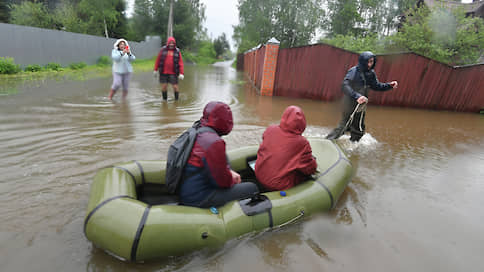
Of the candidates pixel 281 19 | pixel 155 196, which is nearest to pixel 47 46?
pixel 155 196

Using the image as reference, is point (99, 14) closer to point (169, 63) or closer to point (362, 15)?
point (169, 63)

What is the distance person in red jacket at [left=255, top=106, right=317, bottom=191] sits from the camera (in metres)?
2.63

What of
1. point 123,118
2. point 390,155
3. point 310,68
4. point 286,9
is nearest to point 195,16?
point 286,9

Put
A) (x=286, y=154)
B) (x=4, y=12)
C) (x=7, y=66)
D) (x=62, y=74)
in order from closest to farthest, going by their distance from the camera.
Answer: (x=286, y=154)
(x=7, y=66)
(x=62, y=74)
(x=4, y=12)

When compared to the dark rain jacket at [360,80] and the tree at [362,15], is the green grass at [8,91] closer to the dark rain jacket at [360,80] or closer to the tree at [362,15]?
the dark rain jacket at [360,80]

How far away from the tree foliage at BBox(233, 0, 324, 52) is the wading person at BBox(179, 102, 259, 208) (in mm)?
24841

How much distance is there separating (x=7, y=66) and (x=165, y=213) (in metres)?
12.7

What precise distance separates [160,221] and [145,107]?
5.43 meters

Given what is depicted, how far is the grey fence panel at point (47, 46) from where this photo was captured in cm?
1120

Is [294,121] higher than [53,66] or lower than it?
higher

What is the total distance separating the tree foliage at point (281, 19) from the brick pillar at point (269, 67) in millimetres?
17068

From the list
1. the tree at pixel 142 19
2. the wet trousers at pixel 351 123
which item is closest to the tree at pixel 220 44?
the tree at pixel 142 19

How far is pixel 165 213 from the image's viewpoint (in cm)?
204

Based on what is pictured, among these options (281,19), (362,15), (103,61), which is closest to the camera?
(103,61)
